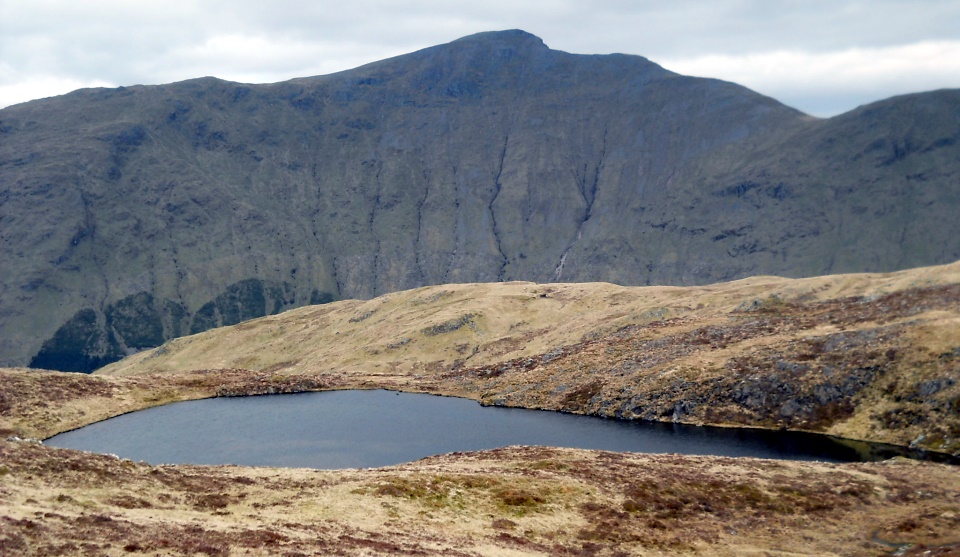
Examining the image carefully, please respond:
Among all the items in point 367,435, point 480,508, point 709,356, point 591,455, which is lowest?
point 367,435

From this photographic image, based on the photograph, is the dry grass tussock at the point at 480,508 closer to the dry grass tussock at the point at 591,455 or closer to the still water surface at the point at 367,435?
the dry grass tussock at the point at 591,455

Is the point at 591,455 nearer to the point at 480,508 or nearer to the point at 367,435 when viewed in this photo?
the point at 480,508

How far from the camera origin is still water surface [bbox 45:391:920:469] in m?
91.0

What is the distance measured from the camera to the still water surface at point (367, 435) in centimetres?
9100

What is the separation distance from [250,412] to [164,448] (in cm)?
2383

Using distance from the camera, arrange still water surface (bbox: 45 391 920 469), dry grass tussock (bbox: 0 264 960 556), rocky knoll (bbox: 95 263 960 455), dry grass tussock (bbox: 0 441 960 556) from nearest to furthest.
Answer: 1. dry grass tussock (bbox: 0 441 960 556)
2. dry grass tussock (bbox: 0 264 960 556)
3. still water surface (bbox: 45 391 920 469)
4. rocky knoll (bbox: 95 263 960 455)

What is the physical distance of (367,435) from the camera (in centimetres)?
10250

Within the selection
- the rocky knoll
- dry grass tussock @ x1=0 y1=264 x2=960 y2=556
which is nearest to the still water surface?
dry grass tussock @ x1=0 y1=264 x2=960 y2=556

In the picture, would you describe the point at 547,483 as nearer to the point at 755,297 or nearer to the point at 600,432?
the point at 600,432

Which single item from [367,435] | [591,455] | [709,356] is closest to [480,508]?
[591,455]

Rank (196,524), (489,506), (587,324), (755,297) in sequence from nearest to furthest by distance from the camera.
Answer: (196,524) < (489,506) < (755,297) < (587,324)

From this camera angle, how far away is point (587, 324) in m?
160

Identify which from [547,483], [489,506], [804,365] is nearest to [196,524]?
[489,506]

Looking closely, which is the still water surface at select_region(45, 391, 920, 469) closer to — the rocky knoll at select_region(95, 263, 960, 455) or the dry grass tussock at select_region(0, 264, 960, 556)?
the dry grass tussock at select_region(0, 264, 960, 556)
